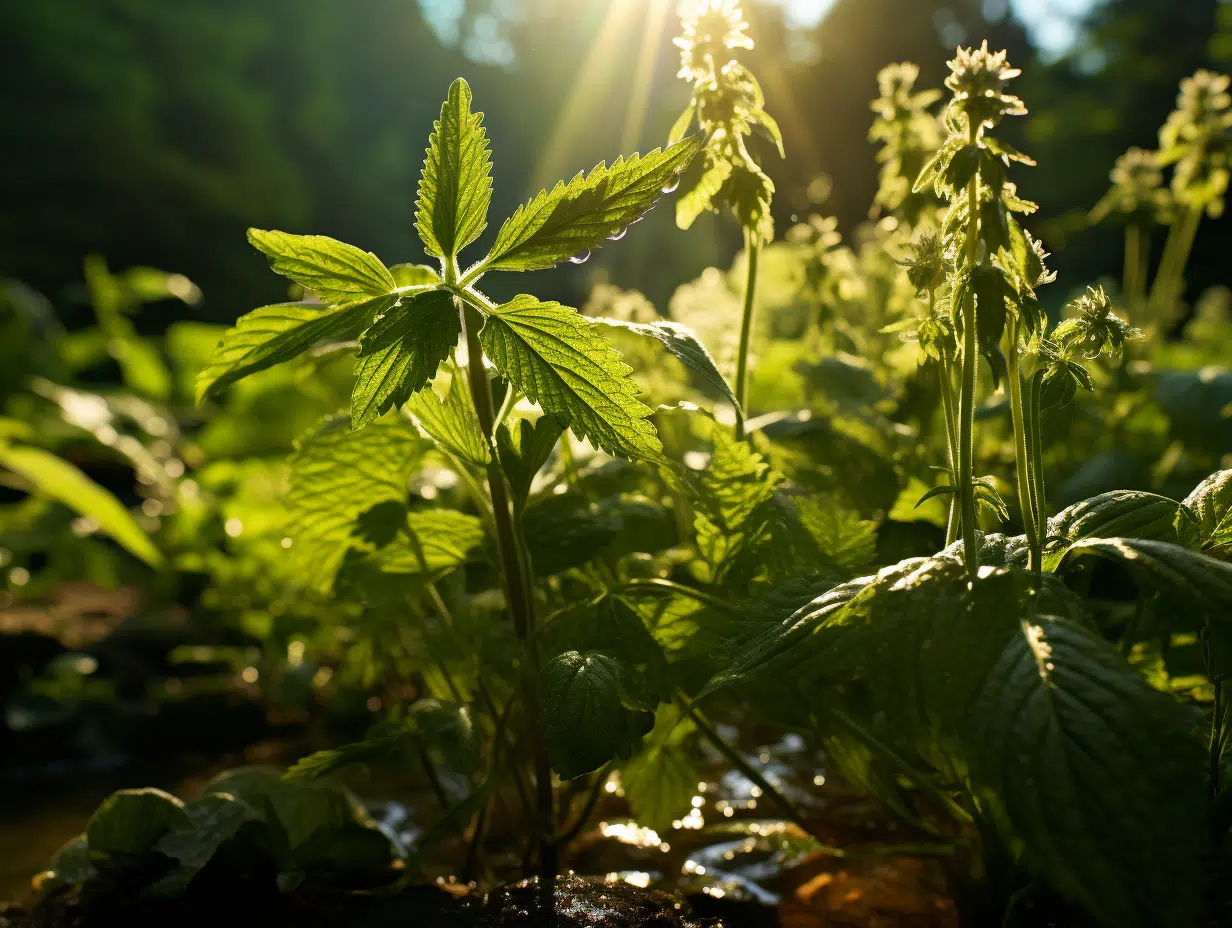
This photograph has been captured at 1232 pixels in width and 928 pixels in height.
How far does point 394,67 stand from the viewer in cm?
1970

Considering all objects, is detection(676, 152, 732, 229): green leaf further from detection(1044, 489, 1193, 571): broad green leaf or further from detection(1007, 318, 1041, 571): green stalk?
detection(1044, 489, 1193, 571): broad green leaf

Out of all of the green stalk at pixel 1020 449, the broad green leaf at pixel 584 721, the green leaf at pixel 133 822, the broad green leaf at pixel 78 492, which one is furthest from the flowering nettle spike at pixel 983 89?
the broad green leaf at pixel 78 492

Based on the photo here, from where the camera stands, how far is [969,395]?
2.86 feet

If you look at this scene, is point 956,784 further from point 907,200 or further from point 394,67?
point 394,67

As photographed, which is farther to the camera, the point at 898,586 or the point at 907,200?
the point at 907,200

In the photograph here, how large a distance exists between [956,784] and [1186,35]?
1988 cm

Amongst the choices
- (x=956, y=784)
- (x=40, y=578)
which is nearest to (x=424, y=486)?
(x=956, y=784)

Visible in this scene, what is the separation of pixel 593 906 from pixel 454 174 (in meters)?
0.85

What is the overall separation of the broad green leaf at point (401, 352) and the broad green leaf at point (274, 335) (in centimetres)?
7

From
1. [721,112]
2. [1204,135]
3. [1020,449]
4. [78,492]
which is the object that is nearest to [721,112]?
[721,112]

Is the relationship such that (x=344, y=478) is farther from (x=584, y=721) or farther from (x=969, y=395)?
(x=969, y=395)

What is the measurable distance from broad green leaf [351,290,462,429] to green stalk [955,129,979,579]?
0.48 m

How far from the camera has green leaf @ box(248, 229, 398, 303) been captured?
98 centimetres

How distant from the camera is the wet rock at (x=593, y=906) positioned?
1078 millimetres
